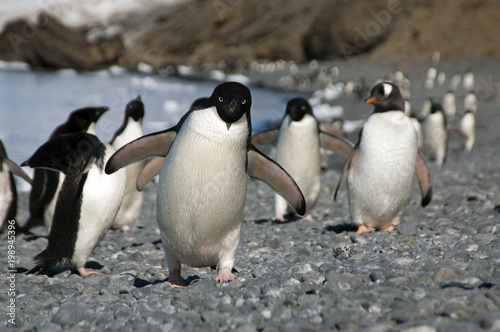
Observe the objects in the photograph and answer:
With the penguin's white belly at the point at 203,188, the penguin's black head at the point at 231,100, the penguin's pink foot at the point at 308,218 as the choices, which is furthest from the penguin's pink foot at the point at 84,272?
the penguin's pink foot at the point at 308,218

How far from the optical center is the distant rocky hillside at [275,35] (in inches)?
1138

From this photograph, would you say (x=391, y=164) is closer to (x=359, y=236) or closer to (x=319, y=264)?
(x=359, y=236)

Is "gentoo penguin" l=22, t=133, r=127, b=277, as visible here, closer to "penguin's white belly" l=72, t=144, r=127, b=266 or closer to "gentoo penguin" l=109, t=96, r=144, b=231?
"penguin's white belly" l=72, t=144, r=127, b=266

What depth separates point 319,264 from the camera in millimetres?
3354

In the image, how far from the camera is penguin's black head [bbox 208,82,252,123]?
3045 mm

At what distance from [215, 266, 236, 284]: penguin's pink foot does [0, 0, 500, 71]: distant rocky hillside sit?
84.3 ft

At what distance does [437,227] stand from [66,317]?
3.07 meters

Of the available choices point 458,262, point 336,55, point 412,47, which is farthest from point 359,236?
point 336,55

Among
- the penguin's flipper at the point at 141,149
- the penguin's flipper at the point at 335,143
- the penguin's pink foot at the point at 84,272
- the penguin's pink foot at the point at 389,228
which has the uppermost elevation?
the penguin's flipper at the point at 141,149

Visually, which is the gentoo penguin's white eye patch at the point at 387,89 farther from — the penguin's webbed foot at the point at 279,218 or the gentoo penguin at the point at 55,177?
the gentoo penguin at the point at 55,177

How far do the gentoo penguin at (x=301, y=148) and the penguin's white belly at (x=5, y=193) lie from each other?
2382 millimetres

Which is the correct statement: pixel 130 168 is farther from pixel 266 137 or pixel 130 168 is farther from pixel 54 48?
pixel 54 48

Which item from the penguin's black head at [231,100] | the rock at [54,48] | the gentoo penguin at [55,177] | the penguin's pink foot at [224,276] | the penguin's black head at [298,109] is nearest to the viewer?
the penguin's black head at [231,100]

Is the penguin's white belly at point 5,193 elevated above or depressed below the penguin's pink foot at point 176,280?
above
